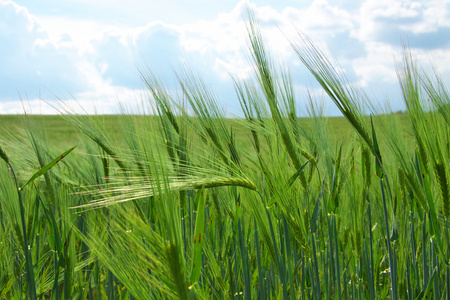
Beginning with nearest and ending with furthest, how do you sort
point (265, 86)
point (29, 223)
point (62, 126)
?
point (265, 86) → point (29, 223) → point (62, 126)

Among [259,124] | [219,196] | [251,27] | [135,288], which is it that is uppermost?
[251,27]

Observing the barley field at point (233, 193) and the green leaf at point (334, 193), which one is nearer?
the barley field at point (233, 193)

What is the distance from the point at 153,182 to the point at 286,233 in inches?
20.2

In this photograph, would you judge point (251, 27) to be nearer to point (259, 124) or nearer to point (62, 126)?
point (259, 124)

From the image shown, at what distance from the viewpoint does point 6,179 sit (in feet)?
3.58

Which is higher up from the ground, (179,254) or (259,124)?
(259,124)

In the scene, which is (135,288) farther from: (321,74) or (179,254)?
(321,74)

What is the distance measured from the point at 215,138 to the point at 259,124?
7.0 inches

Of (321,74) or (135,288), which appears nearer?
(135,288)

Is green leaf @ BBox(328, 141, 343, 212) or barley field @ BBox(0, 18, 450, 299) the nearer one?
barley field @ BBox(0, 18, 450, 299)

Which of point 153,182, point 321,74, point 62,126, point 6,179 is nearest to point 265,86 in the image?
point 321,74

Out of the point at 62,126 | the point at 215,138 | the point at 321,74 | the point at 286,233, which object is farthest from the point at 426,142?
the point at 62,126

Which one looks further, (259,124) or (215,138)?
(259,124)

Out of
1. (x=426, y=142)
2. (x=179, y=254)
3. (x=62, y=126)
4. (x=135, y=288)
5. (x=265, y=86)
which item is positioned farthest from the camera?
(x=62, y=126)
